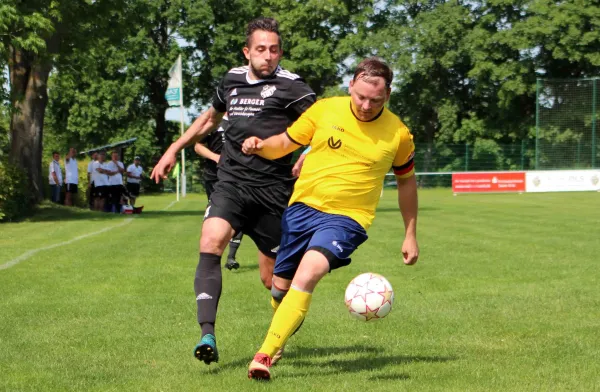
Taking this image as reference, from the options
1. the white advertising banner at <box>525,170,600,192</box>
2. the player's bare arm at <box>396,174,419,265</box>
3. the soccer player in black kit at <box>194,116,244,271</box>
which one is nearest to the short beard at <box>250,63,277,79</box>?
the player's bare arm at <box>396,174,419,265</box>

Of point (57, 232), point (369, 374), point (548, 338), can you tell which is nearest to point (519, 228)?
point (57, 232)

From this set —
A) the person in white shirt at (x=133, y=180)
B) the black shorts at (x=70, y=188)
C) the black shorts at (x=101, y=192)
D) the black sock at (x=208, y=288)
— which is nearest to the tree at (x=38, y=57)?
the black shorts at (x=70, y=188)

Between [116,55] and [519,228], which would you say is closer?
[519,228]

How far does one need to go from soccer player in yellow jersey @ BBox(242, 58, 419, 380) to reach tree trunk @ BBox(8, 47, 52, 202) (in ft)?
73.6

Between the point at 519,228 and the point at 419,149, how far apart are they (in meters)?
33.2

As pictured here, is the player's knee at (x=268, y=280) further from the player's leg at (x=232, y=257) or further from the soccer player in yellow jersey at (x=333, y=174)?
the player's leg at (x=232, y=257)

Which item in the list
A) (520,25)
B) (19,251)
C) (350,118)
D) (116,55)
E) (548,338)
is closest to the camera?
(350,118)

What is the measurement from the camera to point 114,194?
1145 inches

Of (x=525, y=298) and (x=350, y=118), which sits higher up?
(x=350, y=118)

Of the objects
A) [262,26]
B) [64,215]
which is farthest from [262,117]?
[64,215]

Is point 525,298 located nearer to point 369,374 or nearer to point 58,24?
point 369,374

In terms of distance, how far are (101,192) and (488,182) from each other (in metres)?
21.1

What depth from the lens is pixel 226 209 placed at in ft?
19.4

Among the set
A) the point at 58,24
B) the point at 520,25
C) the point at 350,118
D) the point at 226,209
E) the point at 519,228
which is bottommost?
the point at 519,228
